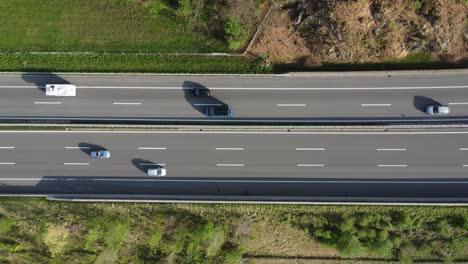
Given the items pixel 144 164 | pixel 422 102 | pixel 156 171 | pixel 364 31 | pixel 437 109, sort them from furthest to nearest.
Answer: pixel 144 164
pixel 156 171
pixel 422 102
pixel 437 109
pixel 364 31

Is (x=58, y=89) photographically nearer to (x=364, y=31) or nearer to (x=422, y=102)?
(x=364, y=31)

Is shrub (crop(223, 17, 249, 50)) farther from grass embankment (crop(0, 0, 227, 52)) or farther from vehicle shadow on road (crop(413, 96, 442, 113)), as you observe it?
vehicle shadow on road (crop(413, 96, 442, 113))

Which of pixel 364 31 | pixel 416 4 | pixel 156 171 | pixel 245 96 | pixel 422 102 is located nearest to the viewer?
pixel 416 4

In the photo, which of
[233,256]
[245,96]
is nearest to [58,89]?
[245,96]

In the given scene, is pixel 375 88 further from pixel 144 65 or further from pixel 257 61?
pixel 144 65

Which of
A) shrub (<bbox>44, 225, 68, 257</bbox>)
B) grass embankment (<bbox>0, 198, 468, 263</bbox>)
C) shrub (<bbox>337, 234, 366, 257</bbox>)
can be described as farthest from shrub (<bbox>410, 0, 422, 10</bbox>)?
shrub (<bbox>44, 225, 68, 257</bbox>)

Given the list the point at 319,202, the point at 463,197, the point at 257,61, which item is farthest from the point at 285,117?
the point at 463,197
